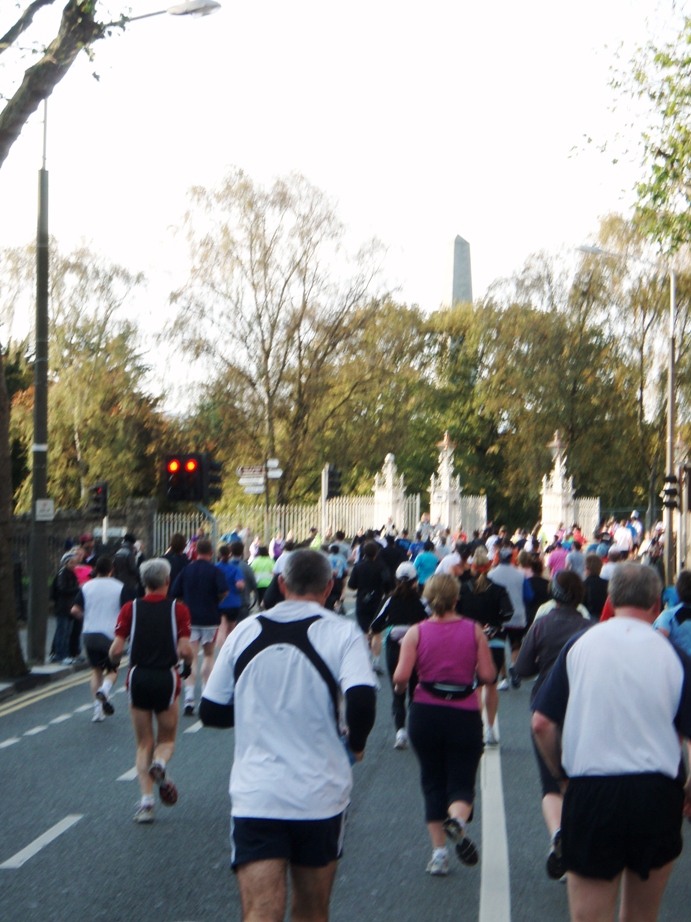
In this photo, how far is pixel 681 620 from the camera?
8.23 metres

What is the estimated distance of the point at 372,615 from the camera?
1661 centimetres

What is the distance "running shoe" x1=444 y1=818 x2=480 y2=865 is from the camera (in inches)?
269

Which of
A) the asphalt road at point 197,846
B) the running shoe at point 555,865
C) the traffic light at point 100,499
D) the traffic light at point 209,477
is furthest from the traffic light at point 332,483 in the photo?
the running shoe at point 555,865

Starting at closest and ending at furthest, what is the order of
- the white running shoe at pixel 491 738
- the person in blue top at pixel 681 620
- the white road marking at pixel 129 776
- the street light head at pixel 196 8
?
the person in blue top at pixel 681 620 < the white road marking at pixel 129 776 < the white running shoe at pixel 491 738 < the street light head at pixel 196 8

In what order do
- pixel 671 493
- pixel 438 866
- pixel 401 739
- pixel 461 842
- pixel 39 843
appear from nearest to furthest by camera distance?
pixel 461 842 < pixel 438 866 < pixel 39 843 < pixel 401 739 < pixel 671 493

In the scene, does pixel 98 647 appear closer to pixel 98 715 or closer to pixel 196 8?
pixel 98 715

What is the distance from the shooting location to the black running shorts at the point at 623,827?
13.9 feet

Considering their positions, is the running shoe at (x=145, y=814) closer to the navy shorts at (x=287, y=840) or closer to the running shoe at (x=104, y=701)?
the running shoe at (x=104, y=701)

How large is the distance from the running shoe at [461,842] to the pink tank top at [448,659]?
26.7 inches

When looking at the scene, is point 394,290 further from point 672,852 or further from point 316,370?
point 672,852

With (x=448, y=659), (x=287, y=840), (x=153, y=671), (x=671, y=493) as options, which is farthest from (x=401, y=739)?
(x=671, y=493)

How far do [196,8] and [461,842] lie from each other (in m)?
10.4

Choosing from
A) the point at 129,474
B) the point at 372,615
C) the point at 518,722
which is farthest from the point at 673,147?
the point at 129,474

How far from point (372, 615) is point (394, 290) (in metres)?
29.5
